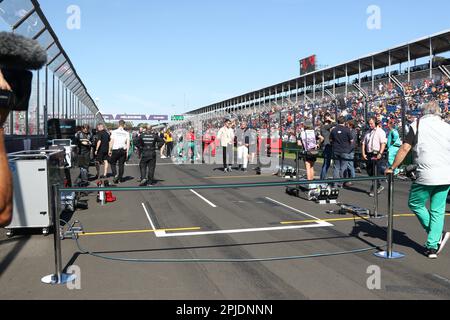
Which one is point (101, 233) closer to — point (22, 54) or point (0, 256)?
point (0, 256)

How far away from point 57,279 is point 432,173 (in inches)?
177

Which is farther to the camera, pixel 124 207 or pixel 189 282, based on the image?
pixel 124 207

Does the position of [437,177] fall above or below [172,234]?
above

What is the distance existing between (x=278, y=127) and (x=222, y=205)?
16685 millimetres

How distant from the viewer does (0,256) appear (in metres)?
5.58

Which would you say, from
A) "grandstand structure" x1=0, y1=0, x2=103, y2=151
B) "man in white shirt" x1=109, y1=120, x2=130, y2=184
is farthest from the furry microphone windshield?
"man in white shirt" x1=109, y1=120, x2=130, y2=184

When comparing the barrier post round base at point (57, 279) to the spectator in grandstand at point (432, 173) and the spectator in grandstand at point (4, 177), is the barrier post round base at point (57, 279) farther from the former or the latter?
the spectator in grandstand at point (432, 173)

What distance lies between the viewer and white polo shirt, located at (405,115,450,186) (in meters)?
5.28

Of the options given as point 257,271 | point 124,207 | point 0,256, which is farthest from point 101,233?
point 257,271

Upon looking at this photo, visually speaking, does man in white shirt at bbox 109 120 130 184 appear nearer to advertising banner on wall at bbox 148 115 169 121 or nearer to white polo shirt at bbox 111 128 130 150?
white polo shirt at bbox 111 128 130 150

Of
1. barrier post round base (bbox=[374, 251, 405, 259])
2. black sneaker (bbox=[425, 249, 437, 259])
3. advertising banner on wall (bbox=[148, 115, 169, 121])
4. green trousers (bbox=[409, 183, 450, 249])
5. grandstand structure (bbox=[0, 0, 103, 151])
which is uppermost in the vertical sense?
advertising banner on wall (bbox=[148, 115, 169, 121])

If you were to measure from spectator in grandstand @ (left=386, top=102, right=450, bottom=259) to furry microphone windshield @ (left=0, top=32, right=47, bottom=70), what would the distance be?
186 inches

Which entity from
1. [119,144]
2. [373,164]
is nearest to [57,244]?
[373,164]
